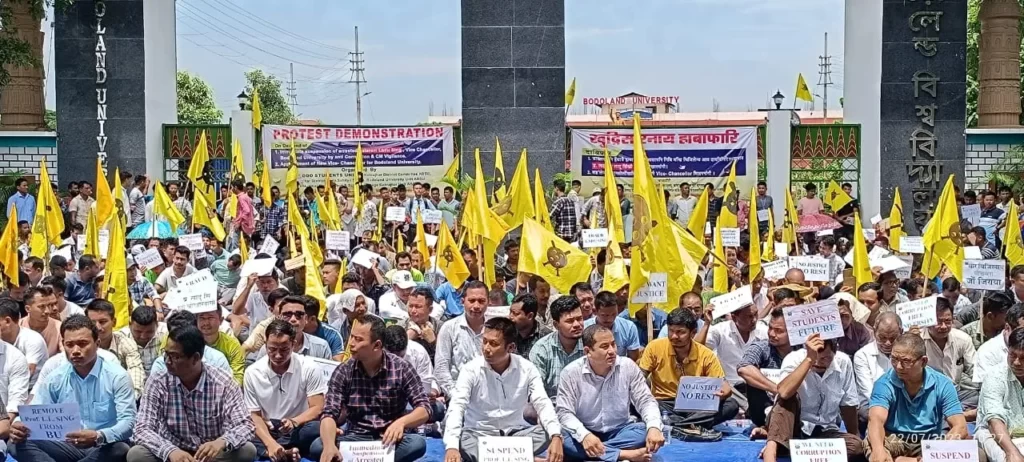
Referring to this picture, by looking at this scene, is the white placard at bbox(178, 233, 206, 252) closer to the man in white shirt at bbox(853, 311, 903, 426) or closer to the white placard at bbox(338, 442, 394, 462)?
the white placard at bbox(338, 442, 394, 462)

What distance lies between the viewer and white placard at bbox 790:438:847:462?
7.56m

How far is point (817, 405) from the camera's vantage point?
8195 mm

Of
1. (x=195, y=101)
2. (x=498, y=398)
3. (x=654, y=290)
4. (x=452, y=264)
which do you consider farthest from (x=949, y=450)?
(x=195, y=101)

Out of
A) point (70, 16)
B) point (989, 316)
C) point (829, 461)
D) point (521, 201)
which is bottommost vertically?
→ point (829, 461)

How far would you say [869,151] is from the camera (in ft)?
72.5

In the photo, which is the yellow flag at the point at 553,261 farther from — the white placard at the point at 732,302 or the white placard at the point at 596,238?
the white placard at the point at 732,302

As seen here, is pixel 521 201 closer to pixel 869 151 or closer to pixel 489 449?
pixel 489 449

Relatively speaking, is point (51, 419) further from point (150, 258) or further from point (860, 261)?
point (860, 261)

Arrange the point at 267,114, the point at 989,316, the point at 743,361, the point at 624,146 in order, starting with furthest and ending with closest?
the point at 267,114
the point at 624,146
the point at 989,316
the point at 743,361

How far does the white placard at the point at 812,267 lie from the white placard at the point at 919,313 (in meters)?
1.99

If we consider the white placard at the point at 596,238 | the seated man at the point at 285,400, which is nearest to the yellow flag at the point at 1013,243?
the white placard at the point at 596,238

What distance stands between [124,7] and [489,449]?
16.6m

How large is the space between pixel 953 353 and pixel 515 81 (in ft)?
37.6

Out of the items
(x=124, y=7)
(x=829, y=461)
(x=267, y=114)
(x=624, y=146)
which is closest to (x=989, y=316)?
(x=829, y=461)
